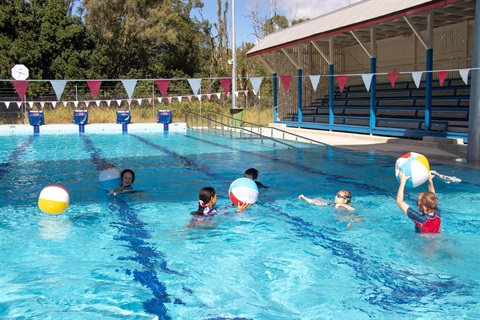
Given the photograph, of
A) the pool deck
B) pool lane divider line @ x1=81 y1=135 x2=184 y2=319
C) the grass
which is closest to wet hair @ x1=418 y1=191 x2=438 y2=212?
pool lane divider line @ x1=81 y1=135 x2=184 y2=319

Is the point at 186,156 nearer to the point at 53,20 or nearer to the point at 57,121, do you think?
the point at 57,121

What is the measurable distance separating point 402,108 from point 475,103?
698 cm

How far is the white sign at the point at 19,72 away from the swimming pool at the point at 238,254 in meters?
18.6

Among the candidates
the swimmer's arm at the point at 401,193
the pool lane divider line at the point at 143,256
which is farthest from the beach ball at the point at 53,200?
the swimmer's arm at the point at 401,193

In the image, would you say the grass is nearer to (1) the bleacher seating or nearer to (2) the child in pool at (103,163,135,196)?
(1) the bleacher seating

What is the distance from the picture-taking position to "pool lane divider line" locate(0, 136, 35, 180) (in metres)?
11.1

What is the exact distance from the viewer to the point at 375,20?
48.7 ft

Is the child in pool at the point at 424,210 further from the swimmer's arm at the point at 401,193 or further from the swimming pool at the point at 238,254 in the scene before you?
the swimming pool at the point at 238,254

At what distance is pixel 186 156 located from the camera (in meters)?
13.3

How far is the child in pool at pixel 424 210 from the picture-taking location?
16.6ft

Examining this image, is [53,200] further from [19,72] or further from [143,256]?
[19,72]

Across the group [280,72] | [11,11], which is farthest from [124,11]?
[280,72]

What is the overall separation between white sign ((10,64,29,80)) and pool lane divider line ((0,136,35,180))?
9261 millimetres

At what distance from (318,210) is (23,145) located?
12936mm
